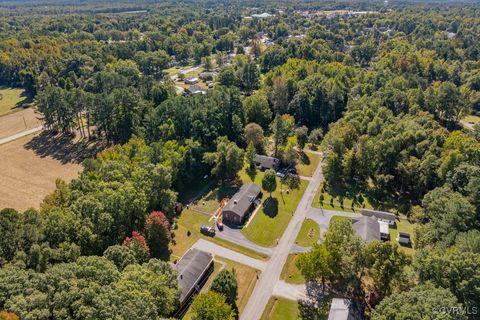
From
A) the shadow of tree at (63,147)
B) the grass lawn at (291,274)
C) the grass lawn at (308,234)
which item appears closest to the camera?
the grass lawn at (291,274)

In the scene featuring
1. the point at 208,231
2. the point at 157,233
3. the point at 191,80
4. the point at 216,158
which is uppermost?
the point at 216,158

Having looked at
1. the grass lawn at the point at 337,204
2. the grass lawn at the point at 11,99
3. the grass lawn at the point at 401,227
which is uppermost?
the grass lawn at the point at 11,99

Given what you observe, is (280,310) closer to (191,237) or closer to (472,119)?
(191,237)

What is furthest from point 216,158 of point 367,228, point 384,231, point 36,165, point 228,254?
point 36,165

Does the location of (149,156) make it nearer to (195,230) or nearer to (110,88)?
(195,230)

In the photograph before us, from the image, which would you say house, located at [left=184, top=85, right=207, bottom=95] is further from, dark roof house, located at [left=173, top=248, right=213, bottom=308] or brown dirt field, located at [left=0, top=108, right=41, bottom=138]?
dark roof house, located at [left=173, top=248, right=213, bottom=308]

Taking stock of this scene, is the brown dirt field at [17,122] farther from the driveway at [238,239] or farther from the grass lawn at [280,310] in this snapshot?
the grass lawn at [280,310]

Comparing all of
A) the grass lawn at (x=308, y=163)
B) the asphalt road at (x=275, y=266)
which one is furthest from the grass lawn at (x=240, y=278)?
the grass lawn at (x=308, y=163)
